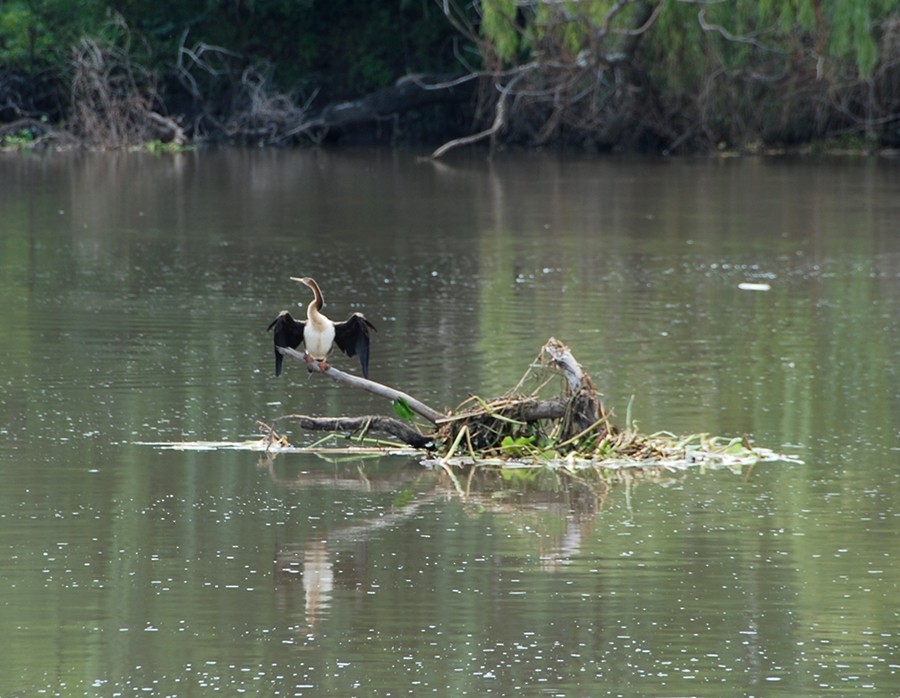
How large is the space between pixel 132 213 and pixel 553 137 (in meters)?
17.2

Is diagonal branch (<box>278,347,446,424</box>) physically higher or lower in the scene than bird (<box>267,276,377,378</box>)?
lower

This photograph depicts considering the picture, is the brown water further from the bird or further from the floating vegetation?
the bird

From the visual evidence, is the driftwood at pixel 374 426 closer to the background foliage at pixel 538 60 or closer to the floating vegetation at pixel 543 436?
the floating vegetation at pixel 543 436

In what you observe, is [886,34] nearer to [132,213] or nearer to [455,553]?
[132,213]

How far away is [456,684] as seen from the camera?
6.48 m

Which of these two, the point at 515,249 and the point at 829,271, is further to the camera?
the point at 515,249

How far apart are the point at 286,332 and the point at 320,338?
0.71 feet

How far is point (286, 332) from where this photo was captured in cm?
1020

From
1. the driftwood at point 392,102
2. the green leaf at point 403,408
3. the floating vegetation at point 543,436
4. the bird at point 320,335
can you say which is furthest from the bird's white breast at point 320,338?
the driftwood at point 392,102

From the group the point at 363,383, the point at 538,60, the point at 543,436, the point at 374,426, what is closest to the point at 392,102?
the point at 538,60

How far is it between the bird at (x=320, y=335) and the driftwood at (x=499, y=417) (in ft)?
0.30

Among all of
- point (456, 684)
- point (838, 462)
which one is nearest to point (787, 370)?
point (838, 462)

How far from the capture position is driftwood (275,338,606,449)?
1015 cm

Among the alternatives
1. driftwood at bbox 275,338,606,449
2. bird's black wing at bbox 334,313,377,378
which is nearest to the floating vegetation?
driftwood at bbox 275,338,606,449
